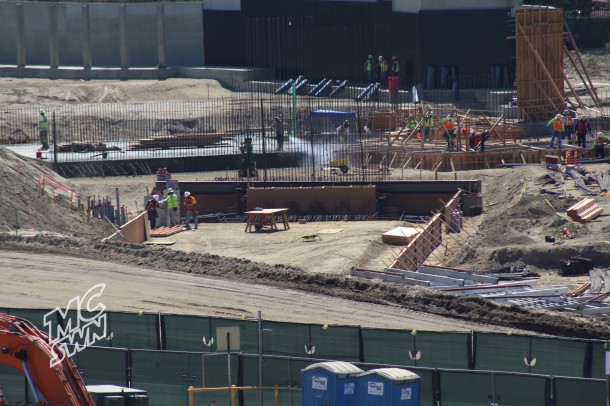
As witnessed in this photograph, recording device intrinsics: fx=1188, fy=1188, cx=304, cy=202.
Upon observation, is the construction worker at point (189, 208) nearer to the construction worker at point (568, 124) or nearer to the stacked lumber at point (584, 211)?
the stacked lumber at point (584, 211)

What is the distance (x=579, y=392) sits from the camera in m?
16.0

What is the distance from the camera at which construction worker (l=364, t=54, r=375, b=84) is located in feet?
183

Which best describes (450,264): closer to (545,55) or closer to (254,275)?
(254,275)

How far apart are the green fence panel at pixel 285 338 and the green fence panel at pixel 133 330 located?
6.44 feet

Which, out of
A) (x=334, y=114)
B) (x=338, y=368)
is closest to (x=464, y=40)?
(x=334, y=114)

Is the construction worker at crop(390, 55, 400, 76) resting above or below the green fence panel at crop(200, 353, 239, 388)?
above

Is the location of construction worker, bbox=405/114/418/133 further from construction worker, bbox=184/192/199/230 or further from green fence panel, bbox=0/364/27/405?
green fence panel, bbox=0/364/27/405

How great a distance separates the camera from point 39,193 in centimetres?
3525

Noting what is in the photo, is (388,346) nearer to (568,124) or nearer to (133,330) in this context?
(133,330)

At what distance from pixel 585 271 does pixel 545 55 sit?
21.6m

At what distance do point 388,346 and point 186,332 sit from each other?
3517mm

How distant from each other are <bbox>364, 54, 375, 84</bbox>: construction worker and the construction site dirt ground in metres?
15.7

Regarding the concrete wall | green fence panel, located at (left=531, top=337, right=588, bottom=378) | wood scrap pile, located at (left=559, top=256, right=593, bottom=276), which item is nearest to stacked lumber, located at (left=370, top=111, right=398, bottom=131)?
the concrete wall

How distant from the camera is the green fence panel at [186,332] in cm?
1978
